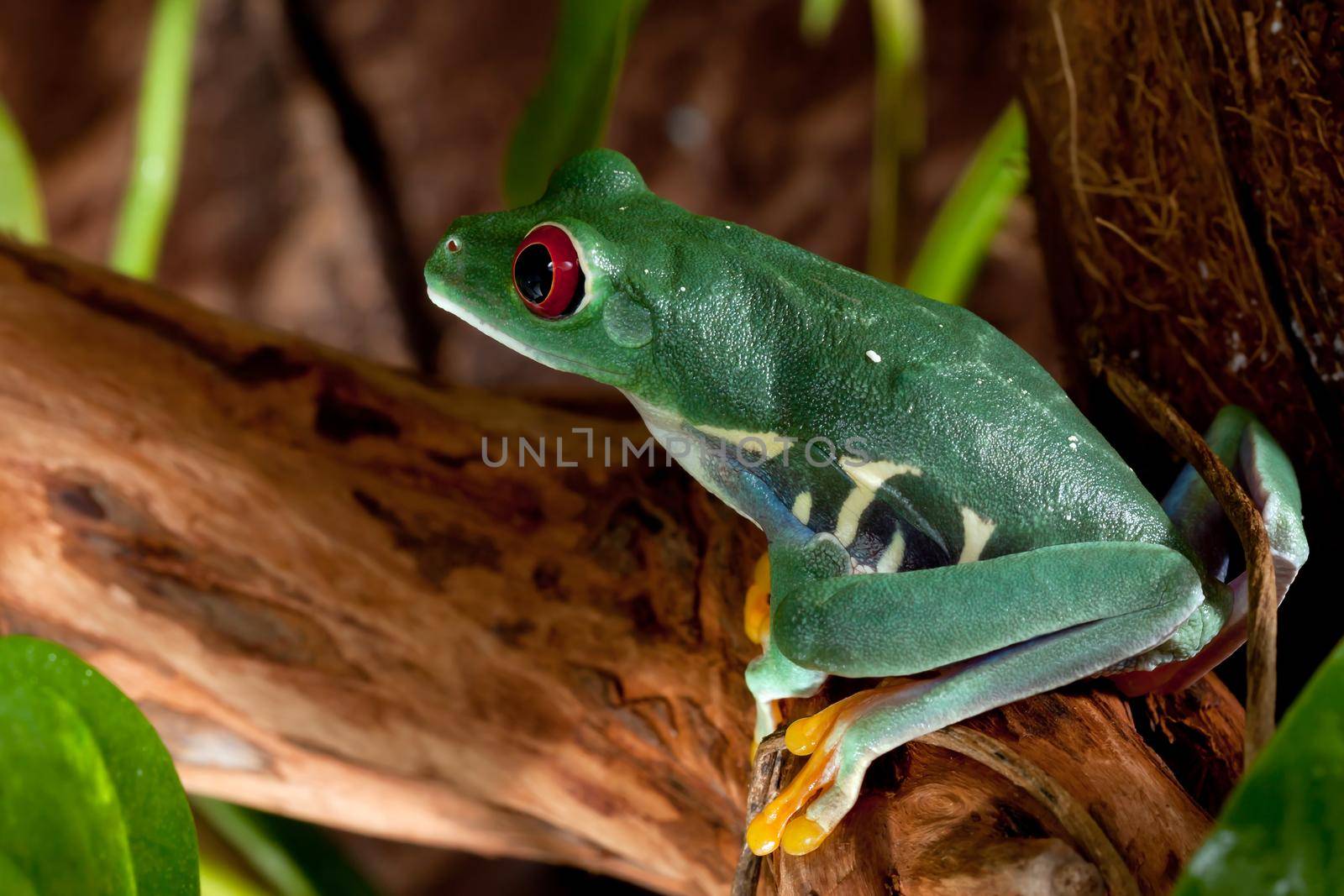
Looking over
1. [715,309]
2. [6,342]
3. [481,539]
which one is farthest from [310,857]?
[715,309]

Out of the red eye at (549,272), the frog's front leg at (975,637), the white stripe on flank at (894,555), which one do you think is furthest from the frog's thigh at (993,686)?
the red eye at (549,272)

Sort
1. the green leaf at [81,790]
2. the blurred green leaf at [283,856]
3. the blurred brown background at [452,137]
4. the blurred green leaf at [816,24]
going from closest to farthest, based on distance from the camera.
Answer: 1. the green leaf at [81,790]
2. the blurred green leaf at [283,856]
3. the blurred green leaf at [816,24]
4. the blurred brown background at [452,137]

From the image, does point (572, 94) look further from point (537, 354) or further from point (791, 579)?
point (791, 579)

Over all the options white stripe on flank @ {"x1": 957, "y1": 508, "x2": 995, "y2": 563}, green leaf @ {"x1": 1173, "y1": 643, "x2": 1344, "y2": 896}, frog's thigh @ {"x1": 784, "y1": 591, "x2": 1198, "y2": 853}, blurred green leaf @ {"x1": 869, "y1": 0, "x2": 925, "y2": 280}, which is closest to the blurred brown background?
blurred green leaf @ {"x1": 869, "y1": 0, "x2": 925, "y2": 280}

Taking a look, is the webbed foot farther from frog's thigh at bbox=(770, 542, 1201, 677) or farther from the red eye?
the red eye

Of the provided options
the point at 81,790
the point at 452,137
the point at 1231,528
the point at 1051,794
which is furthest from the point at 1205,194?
the point at 452,137

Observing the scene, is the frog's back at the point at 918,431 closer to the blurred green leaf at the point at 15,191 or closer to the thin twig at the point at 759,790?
the thin twig at the point at 759,790
